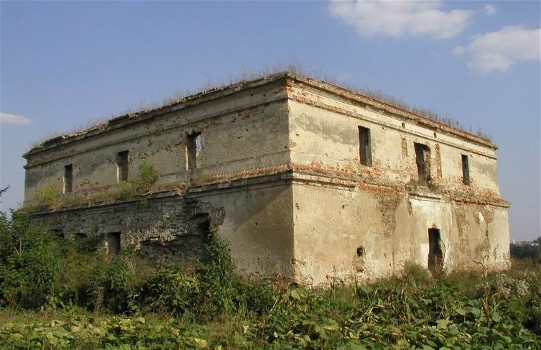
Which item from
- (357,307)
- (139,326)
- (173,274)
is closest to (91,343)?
(139,326)

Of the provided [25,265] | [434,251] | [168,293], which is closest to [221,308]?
[168,293]

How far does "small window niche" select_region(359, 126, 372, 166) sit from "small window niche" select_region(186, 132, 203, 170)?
419 centimetres

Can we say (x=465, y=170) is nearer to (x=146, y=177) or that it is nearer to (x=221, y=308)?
(x=146, y=177)

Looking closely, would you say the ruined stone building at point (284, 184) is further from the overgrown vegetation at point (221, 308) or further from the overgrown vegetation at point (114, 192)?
the overgrown vegetation at point (221, 308)

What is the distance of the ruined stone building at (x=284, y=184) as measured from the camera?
11891 millimetres

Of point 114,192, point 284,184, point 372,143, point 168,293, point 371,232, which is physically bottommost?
point 168,293

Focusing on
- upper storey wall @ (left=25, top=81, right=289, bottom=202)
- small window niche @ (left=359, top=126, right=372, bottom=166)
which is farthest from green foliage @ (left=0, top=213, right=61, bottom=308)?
small window niche @ (left=359, top=126, right=372, bottom=166)

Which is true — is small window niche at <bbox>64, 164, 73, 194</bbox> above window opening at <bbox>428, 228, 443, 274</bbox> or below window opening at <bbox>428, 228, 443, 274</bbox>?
above

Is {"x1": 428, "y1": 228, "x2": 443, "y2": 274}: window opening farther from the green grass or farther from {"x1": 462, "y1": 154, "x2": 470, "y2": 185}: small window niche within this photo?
the green grass

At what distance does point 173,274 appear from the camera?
11164mm

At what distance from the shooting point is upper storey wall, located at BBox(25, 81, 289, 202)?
12.3 m

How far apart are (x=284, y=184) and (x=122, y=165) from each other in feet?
22.7

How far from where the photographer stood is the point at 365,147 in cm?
1409

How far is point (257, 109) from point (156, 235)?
14.8 ft
